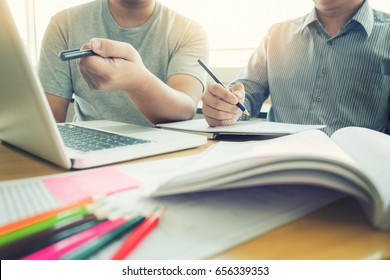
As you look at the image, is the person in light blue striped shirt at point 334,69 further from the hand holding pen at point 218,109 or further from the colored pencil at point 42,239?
the colored pencil at point 42,239

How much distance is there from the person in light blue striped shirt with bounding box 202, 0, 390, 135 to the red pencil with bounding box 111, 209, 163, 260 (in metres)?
0.62

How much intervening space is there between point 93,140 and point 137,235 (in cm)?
32

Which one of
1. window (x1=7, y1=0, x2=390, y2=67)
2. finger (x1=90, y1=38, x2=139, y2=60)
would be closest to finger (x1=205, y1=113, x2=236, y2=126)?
finger (x1=90, y1=38, x2=139, y2=60)

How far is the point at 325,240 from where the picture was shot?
23 centimetres

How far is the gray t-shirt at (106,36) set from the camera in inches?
38.0

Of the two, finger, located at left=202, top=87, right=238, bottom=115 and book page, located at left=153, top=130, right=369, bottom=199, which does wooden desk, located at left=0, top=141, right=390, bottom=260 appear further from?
finger, located at left=202, top=87, right=238, bottom=115

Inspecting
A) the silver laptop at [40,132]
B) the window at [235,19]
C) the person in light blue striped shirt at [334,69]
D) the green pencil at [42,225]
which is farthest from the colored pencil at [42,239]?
the window at [235,19]

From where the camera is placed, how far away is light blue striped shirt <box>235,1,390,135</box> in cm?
90

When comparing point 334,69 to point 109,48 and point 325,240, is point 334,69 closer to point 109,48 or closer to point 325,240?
point 109,48

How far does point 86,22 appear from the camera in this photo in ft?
3.29

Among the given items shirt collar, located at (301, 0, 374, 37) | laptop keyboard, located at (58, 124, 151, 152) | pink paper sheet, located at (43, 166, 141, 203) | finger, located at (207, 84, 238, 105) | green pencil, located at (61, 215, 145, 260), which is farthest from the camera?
shirt collar, located at (301, 0, 374, 37)

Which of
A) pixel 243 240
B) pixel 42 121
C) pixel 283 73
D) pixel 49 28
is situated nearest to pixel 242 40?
→ pixel 283 73

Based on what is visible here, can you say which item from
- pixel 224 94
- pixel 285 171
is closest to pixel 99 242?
pixel 285 171

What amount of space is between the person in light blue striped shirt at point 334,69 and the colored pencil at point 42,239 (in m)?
0.65
